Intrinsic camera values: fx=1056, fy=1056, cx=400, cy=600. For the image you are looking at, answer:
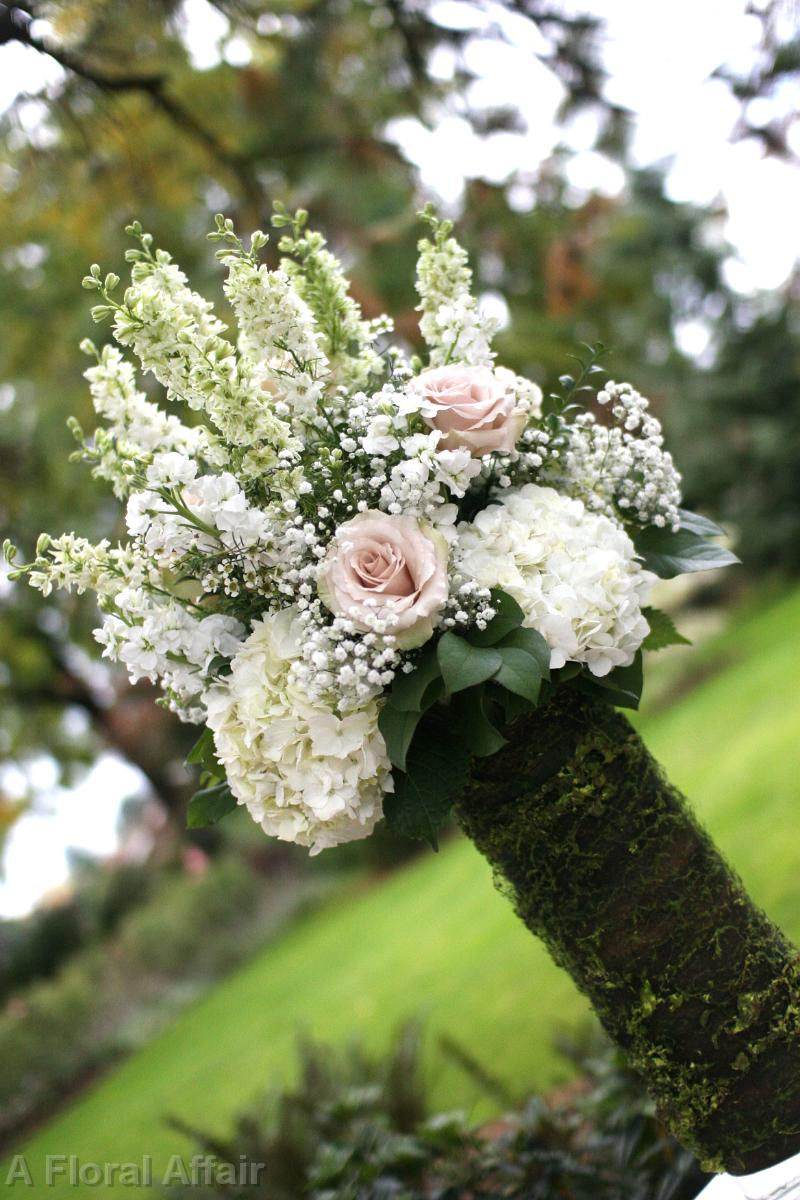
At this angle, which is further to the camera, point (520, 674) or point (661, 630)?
point (661, 630)

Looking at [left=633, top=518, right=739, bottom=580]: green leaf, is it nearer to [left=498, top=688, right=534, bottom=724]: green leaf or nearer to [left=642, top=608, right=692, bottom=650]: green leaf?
[left=642, top=608, right=692, bottom=650]: green leaf

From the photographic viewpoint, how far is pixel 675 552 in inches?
91.7

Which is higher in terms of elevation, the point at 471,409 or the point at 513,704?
the point at 471,409

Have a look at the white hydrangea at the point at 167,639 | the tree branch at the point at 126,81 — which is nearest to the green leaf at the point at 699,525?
the white hydrangea at the point at 167,639

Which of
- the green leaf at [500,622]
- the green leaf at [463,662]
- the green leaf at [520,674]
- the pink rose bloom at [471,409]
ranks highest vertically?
→ the pink rose bloom at [471,409]

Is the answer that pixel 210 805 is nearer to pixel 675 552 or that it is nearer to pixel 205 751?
pixel 205 751

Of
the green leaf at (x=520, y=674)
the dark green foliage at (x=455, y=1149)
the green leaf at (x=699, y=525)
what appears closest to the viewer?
the green leaf at (x=520, y=674)

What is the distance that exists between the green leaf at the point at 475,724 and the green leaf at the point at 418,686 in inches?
3.2

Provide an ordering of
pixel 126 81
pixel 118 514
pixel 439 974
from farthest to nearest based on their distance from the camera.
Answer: pixel 118 514
pixel 439 974
pixel 126 81

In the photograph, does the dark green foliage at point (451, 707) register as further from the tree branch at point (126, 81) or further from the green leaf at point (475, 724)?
the tree branch at point (126, 81)

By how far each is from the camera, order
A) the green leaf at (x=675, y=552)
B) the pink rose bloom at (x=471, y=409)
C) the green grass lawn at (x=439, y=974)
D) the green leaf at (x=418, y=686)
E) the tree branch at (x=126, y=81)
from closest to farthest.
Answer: the green leaf at (x=418, y=686), the pink rose bloom at (x=471, y=409), the green leaf at (x=675, y=552), the tree branch at (x=126, y=81), the green grass lawn at (x=439, y=974)

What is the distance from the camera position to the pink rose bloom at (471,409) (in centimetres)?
207

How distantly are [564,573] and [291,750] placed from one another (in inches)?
24.9

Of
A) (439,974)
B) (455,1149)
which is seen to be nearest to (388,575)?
(455,1149)
